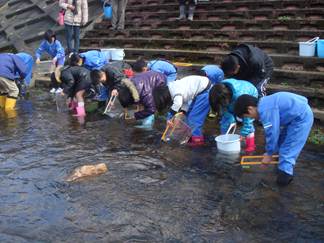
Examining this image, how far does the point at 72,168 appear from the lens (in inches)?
221

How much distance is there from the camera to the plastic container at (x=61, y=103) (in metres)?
9.28

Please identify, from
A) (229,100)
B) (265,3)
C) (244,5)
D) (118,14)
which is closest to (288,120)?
(229,100)

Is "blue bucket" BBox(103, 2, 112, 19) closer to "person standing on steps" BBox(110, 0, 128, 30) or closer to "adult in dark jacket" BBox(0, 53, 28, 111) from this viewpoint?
"person standing on steps" BBox(110, 0, 128, 30)

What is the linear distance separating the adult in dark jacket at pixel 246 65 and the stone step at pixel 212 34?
2.96 meters

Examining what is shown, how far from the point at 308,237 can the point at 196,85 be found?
315 centimetres

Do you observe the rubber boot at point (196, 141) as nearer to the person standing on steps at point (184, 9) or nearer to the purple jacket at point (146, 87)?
the purple jacket at point (146, 87)

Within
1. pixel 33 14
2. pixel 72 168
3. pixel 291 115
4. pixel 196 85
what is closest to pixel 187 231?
pixel 291 115

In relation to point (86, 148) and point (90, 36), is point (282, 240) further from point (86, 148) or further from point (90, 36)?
point (90, 36)

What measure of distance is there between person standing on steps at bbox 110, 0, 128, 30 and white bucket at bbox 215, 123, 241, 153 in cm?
787

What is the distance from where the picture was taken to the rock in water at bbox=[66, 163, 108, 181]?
5230 mm

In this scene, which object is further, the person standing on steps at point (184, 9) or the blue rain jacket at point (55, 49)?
the person standing on steps at point (184, 9)

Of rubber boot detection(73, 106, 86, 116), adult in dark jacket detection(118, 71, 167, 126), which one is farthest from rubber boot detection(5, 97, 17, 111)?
adult in dark jacket detection(118, 71, 167, 126)

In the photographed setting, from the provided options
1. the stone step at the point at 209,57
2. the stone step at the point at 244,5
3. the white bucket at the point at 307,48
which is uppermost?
the stone step at the point at 244,5

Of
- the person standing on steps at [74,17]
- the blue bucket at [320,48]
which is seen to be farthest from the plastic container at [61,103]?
the blue bucket at [320,48]
